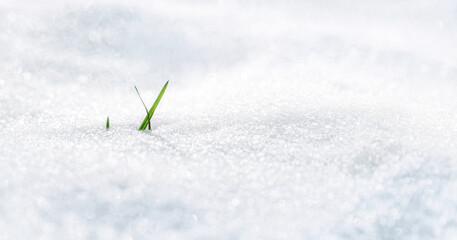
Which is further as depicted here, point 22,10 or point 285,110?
point 22,10

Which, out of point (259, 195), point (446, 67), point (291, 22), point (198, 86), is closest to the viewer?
point (259, 195)

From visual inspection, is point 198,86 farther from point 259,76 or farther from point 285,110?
point 285,110

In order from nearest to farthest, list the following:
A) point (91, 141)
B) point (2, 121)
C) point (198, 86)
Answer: point (91, 141) → point (2, 121) → point (198, 86)

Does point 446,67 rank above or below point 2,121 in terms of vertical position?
above

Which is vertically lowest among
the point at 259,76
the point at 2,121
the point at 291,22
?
the point at 2,121

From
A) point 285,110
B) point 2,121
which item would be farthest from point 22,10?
point 285,110

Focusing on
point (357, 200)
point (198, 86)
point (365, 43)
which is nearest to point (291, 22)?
point (365, 43)
